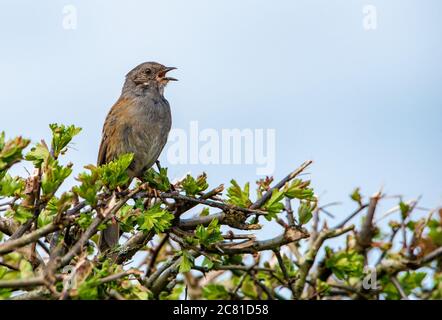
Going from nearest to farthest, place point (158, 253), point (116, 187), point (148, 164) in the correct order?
1. point (116, 187)
2. point (158, 253)
3. point (148, 164)

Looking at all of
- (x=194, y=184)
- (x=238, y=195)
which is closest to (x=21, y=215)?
(x=194, y=184)

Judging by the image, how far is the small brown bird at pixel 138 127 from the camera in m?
6.85

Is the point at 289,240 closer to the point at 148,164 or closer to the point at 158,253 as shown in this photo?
the point at 158,253

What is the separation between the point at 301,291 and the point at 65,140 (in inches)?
85.3

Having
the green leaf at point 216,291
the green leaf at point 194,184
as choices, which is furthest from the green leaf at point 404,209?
the green leaf at point 194,184

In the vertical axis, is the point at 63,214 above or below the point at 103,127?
below

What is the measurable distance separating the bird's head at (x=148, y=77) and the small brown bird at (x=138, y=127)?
2 cm

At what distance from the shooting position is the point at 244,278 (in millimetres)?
5707

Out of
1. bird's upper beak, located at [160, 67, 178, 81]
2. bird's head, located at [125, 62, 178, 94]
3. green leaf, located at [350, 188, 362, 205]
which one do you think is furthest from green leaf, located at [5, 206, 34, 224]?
bird's upper beak, located at [160, 67, 178, 81]

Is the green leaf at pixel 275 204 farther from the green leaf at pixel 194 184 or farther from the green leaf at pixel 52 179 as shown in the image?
the green leaf at pixel 52 179

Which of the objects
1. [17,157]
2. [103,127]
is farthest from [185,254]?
[103,127]

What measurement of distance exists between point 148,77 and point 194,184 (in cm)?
322

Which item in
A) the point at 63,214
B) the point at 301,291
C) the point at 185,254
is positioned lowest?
the point at 301,291
